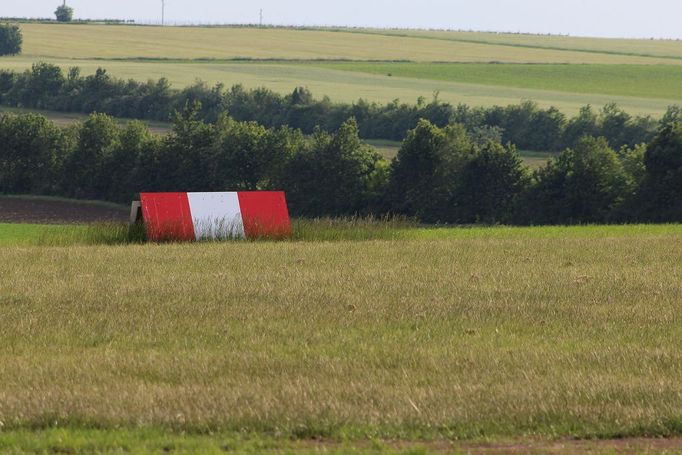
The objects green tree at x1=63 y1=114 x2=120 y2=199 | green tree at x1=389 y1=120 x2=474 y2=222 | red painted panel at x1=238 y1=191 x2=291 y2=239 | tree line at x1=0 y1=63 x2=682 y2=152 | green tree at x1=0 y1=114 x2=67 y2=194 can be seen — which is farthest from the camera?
tree line at x1=0 y1=63 x2=682 y2=152

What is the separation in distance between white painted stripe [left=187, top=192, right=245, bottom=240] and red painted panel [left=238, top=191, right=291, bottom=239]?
225 mm

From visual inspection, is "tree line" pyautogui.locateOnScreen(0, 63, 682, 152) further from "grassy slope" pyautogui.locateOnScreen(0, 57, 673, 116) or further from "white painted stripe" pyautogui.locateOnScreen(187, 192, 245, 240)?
"white painted stripe" pyautogui.locateOnScreen(187, 192, 245, 240)

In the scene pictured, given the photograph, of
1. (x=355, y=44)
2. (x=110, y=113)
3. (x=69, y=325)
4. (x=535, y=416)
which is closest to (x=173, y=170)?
(x=110, y=113)

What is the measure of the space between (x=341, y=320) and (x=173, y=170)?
71.9 meters

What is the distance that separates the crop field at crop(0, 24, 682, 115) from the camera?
5157 inches

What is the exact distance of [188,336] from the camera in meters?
15.8

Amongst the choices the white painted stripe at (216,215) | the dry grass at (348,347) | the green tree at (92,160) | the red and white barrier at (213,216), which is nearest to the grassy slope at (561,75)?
the green tree at (92,160)

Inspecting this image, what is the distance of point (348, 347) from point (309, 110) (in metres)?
103

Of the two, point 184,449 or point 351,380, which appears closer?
point 184,449

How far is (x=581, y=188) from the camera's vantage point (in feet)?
236

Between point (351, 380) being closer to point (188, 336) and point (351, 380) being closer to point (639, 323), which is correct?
point (188, 336)

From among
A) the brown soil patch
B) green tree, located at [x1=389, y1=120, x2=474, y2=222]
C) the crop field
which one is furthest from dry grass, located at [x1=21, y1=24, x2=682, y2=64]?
green tree, located at [x1=389, y1=120, x2=474, y2=222]

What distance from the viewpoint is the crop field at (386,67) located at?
13100 cm

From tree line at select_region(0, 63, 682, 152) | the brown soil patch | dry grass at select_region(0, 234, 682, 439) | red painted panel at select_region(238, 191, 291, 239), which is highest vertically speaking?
dry grass at select_region(0, 234, 682, 439)
